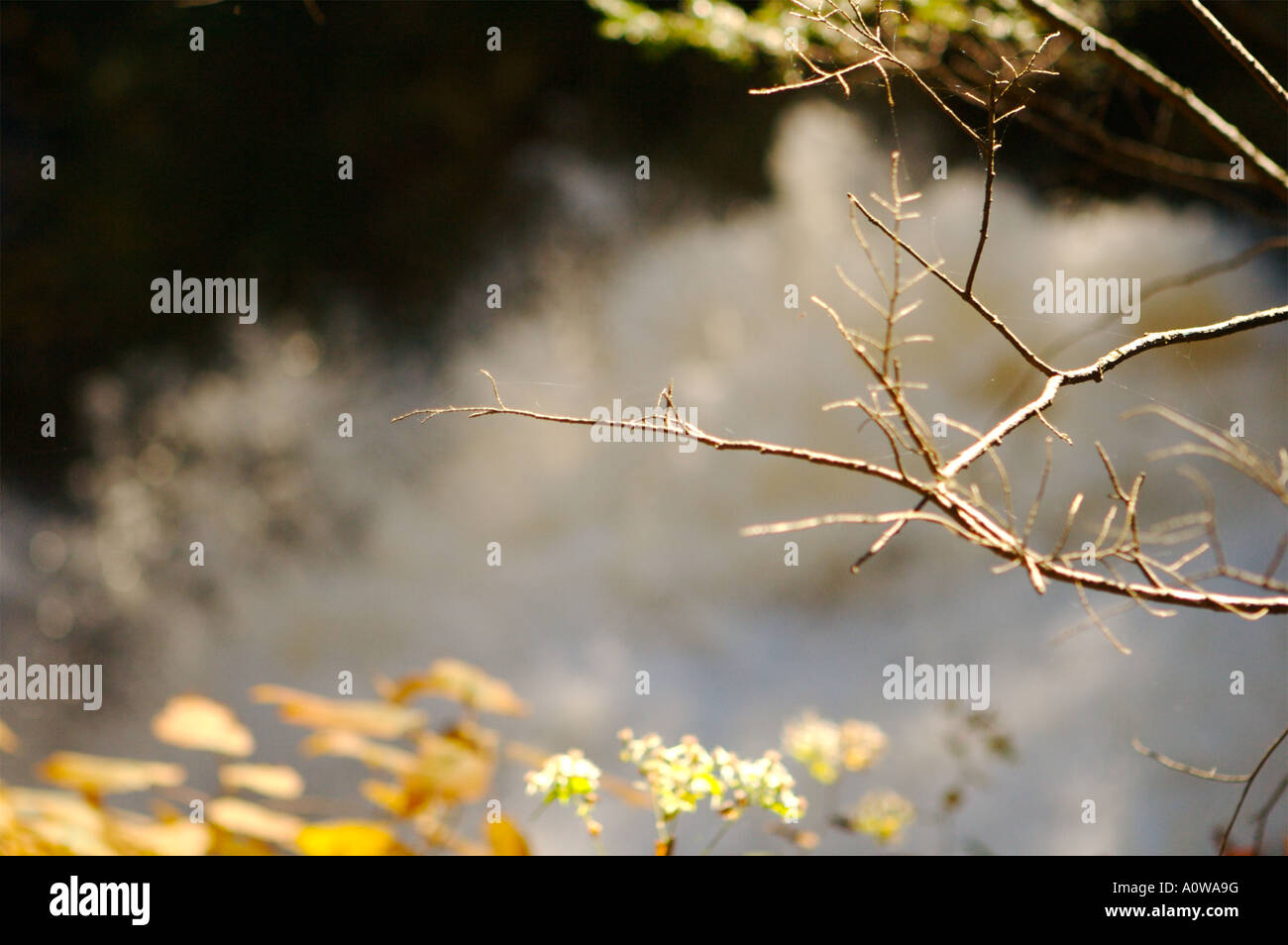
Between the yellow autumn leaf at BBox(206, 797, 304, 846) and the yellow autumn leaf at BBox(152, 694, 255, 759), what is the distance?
0.28ft

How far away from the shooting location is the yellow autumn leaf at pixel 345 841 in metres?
1.06

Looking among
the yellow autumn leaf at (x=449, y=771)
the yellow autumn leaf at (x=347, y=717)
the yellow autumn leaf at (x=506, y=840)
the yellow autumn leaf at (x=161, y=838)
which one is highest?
the yellow autumn leaf at (x=347, y=717)

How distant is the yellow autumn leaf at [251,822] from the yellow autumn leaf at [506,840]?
1.05 ft

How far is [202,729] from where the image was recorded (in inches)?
46.3

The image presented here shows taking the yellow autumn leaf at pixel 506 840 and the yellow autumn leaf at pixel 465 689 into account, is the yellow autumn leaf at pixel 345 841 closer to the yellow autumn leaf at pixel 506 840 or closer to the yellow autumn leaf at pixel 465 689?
the yellow autumn leaf at pixel 506 840

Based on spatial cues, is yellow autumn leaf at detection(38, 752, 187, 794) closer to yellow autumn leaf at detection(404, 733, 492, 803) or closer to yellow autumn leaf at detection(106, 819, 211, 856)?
yellow autumn leaf at detection(106, 819, 211, 856)

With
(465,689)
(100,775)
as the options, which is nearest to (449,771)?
(465,689)

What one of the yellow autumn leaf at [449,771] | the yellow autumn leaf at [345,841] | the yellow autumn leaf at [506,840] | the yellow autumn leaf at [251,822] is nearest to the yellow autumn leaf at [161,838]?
the yellow autumn leaf at [251,822]

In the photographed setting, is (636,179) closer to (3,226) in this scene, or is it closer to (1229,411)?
(1229,411)

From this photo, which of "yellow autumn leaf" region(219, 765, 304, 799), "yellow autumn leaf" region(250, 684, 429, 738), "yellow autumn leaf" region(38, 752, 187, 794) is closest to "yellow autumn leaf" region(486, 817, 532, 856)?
"yellow autumn leaf" region(250, 684, 429, 738)

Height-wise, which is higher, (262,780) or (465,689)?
(465,689)

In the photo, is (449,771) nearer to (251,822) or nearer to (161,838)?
(251,822)

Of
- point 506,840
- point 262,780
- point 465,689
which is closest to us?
point 506,840

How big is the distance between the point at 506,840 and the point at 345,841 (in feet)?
0.81
